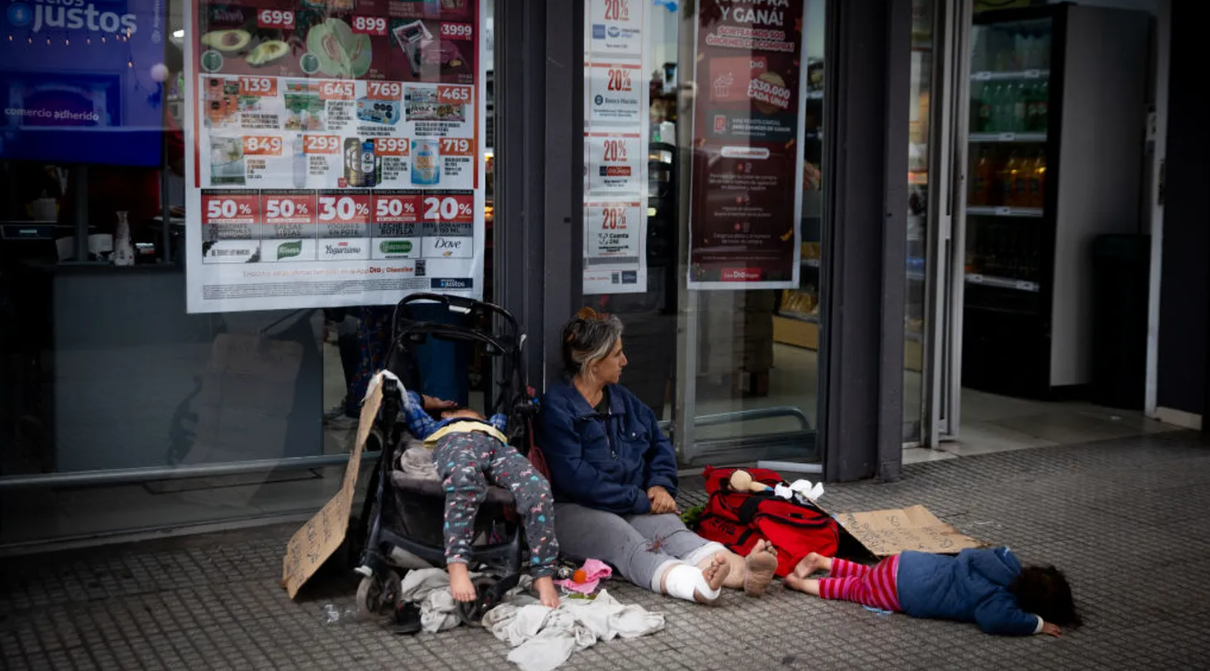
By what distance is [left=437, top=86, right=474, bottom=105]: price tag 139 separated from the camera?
6301 millimetres

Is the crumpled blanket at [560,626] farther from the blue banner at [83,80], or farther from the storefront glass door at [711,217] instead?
the blue banner at [83,80]

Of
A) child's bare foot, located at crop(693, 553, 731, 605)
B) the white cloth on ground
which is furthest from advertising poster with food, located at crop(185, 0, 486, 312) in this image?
child's bare foot, located at crop(693, 553, 731, 605)

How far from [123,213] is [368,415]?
4.93 ft

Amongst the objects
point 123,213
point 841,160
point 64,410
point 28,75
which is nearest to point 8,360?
point 64,410

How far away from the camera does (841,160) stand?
7.14 metres

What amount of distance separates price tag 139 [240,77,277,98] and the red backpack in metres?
2.66

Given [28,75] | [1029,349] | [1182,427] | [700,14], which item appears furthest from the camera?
[1029,349]

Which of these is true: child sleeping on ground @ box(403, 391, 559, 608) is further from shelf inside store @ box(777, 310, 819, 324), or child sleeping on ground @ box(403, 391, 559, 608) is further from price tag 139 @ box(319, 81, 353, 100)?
shelf inside store @ box(777, 310, 819, 324)

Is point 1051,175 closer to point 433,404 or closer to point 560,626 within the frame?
point 433,404

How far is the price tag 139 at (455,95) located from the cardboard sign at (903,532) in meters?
2.59

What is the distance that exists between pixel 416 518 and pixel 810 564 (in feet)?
5.38

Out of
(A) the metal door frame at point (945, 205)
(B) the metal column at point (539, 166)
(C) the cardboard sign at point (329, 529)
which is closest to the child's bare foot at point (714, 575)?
(C) the cardboard sign at point (329, 529)

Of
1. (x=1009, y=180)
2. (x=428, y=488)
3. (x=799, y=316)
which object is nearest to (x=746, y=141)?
(x=799, y=316)

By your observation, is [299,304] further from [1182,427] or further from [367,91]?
[1182,427]
